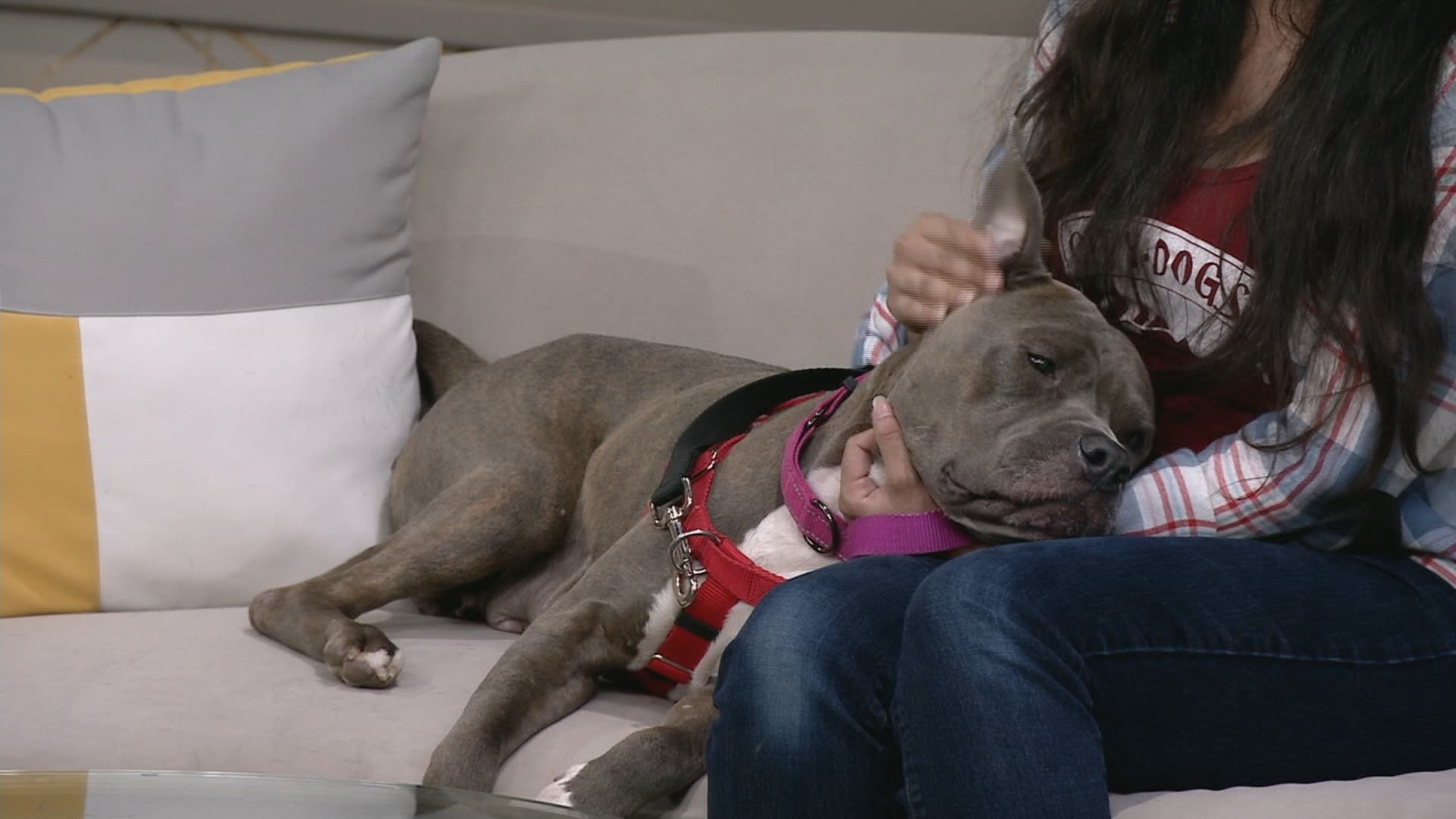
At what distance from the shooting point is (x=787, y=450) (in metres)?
1.87

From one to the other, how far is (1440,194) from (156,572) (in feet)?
5.76

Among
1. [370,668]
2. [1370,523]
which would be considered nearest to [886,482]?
[1370,523]

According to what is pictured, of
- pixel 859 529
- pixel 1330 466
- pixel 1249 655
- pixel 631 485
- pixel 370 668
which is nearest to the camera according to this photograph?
pixel 1249 655

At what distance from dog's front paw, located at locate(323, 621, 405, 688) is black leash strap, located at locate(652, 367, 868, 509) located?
39 cm

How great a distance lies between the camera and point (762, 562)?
1.82 metres

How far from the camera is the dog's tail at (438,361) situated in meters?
2.48

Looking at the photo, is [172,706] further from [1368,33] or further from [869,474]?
[1368,33]

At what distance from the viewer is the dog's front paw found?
1839 mm

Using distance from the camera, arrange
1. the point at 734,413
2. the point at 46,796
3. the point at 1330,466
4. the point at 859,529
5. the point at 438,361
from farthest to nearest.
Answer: the point at 438,361, the point at 734,413, the point at 859,529, the point at 1330,466, the point at 46,796

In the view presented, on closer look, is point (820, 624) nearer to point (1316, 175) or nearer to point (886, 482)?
point (886, 482)

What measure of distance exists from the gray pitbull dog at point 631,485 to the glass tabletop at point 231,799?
298 mm

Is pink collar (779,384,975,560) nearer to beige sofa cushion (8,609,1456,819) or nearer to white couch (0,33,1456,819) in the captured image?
beige sofa cushion (8,609,1456,819)

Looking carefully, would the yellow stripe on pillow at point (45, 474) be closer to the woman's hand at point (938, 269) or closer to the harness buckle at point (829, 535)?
the harness buckle at point (829, 535)

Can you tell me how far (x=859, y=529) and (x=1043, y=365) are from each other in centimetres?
30
